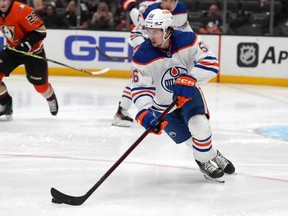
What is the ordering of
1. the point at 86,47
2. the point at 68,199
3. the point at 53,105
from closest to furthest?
the point at 68,199, the point at 53,105, the point at 86,47

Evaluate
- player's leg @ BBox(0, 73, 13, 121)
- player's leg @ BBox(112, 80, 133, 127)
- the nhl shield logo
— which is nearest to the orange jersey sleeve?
player's leg @ BBox(0, 73, 13, 121)

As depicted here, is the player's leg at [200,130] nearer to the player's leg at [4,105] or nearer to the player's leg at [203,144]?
the player's leg at [203,144]

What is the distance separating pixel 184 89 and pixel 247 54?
18.0 feet

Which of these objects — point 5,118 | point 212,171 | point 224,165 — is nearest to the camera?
point 212,171

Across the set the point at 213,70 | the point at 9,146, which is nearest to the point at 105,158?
the point at 9,146

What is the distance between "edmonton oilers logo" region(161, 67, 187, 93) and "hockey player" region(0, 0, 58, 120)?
2.28 metres

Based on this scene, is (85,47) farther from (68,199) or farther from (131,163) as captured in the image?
(68,199)

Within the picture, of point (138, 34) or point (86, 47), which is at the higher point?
point (138, 34)

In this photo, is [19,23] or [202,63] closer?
[202,63]

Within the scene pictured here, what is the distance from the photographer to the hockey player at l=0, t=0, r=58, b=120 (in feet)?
19.6

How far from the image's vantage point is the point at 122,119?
6117 millimetres

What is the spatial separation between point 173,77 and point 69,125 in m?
2.25

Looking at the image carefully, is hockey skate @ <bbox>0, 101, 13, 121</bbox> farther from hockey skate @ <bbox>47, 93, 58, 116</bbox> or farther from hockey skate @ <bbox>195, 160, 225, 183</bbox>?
hockey skate @ <bbox>195, 160, 225, 183</bbox>

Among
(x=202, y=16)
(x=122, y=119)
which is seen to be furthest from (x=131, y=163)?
(x=202, y=16)
